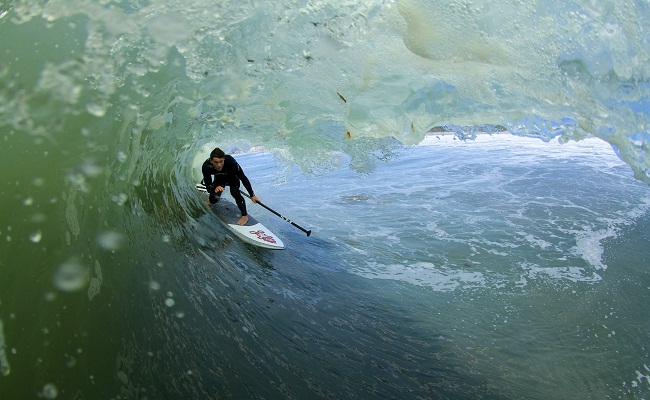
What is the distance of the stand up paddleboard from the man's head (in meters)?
1.02

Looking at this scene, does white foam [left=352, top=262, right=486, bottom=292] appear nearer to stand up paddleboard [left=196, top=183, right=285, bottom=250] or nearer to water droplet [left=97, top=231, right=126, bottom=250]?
stand up paddleboard [left=196, top=183, right=285, bottom=250]

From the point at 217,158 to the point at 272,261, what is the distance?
1.79m

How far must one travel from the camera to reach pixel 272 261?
6.07m

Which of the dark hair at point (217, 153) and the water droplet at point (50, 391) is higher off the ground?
the dark hair at point (217, 153)

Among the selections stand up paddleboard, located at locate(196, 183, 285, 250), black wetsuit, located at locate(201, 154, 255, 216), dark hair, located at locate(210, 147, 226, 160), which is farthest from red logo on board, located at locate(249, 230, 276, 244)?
dark hair, located at locate(210, 147, 226, 160)

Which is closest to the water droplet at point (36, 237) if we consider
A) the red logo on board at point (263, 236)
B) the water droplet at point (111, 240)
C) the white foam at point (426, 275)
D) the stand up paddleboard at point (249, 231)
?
the water droplet at point (111, 240)

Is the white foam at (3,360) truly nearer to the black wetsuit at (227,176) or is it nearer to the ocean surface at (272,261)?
the ocean surface at (272,261)

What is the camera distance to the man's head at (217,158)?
20.5ft

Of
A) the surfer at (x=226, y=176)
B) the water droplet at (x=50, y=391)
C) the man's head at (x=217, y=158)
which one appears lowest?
the surfer at (x=226, y=176)

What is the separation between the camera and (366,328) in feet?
13.4

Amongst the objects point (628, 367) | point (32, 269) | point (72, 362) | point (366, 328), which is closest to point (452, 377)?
point (366, 328)

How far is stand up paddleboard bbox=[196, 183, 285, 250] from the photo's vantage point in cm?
674

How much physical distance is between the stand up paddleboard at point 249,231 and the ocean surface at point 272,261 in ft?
2.62

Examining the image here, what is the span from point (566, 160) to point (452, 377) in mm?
14866
